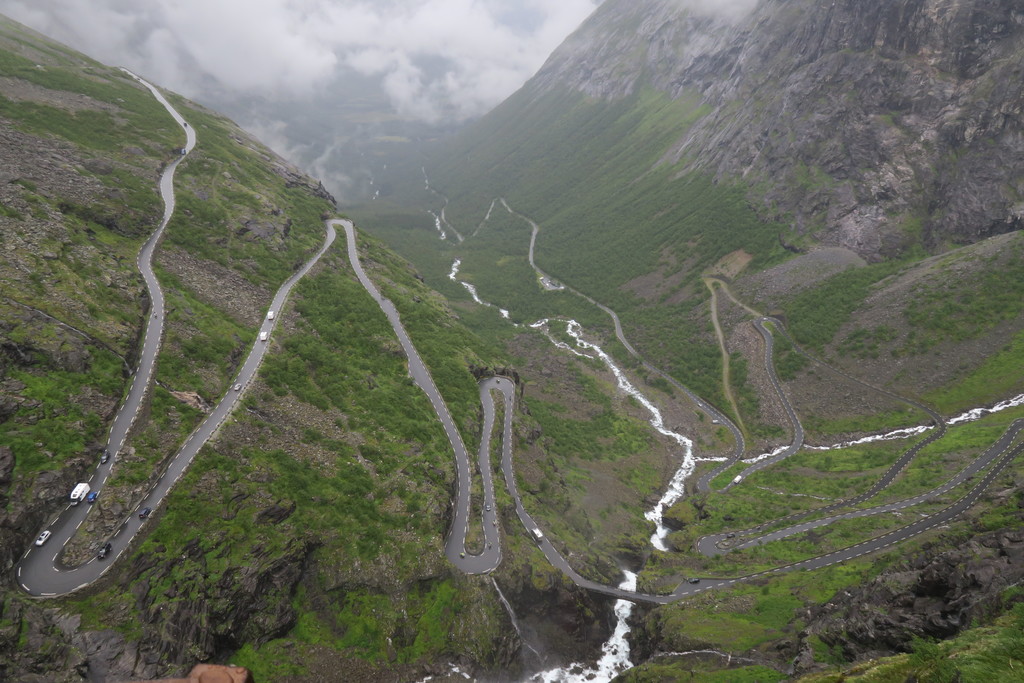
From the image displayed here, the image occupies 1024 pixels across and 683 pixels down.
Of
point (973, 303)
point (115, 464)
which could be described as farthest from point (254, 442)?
point (973, 303)

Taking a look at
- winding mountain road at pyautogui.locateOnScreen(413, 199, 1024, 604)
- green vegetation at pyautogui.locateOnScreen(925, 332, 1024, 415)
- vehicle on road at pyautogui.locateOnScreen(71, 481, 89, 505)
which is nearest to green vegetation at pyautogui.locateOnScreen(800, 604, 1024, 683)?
winding mountain road at pyautogui.locateOnScreen(413, 199, 1024, 604)

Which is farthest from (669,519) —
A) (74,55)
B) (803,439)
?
(74,55)

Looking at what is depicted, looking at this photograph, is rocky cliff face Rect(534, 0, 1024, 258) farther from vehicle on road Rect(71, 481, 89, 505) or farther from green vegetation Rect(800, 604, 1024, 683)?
vehicle on road Rect(71, 481, 89, 505)

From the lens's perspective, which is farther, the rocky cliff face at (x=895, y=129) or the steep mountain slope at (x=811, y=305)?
the rocky cliff face at (x=895, y=129)

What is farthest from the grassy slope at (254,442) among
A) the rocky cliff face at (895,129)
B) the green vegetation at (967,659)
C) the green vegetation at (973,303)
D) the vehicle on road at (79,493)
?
the rocky cliff face at (895,129)

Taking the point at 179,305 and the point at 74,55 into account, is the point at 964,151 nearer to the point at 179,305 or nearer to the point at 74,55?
the point at 179,305

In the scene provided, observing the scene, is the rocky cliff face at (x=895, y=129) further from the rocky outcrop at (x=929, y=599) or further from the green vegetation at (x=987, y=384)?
the rocky outcrop at (x=929, y=599)
